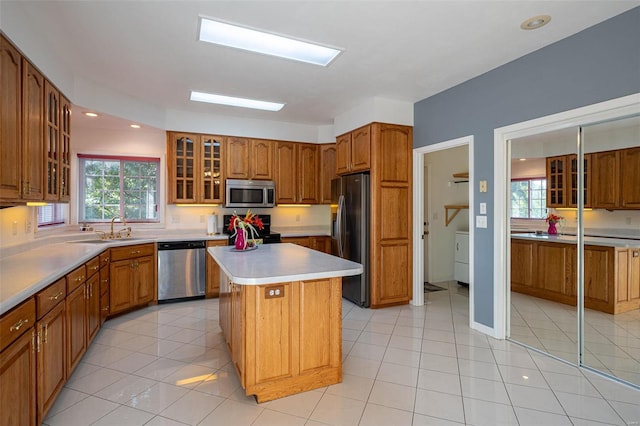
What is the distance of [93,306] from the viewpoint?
3.06m

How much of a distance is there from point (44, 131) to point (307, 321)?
103 inches

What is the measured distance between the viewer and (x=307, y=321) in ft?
7.52

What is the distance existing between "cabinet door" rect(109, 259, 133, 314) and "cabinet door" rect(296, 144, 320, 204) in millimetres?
2704

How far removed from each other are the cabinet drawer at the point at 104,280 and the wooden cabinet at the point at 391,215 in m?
3.06


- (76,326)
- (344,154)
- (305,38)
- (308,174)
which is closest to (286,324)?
(76,326)

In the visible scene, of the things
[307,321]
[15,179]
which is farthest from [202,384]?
[15,179]

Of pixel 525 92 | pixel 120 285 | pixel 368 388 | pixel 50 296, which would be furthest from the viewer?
pixel 120 285

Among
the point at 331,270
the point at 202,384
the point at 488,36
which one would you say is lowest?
Answer: the point at 202,384

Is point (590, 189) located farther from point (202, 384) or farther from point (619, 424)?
point (202, 384)

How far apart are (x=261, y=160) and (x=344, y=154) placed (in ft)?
4.60

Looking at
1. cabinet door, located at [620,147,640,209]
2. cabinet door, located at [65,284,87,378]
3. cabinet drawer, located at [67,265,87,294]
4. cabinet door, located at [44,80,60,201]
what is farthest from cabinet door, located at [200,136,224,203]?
cabinet door, located at [620,147,640,209]

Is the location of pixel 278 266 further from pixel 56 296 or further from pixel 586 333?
pixel 586 333

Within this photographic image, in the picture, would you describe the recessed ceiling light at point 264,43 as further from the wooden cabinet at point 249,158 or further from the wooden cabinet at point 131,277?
the wooden cabinet at point 131,277

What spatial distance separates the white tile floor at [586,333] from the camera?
8.03 feet
